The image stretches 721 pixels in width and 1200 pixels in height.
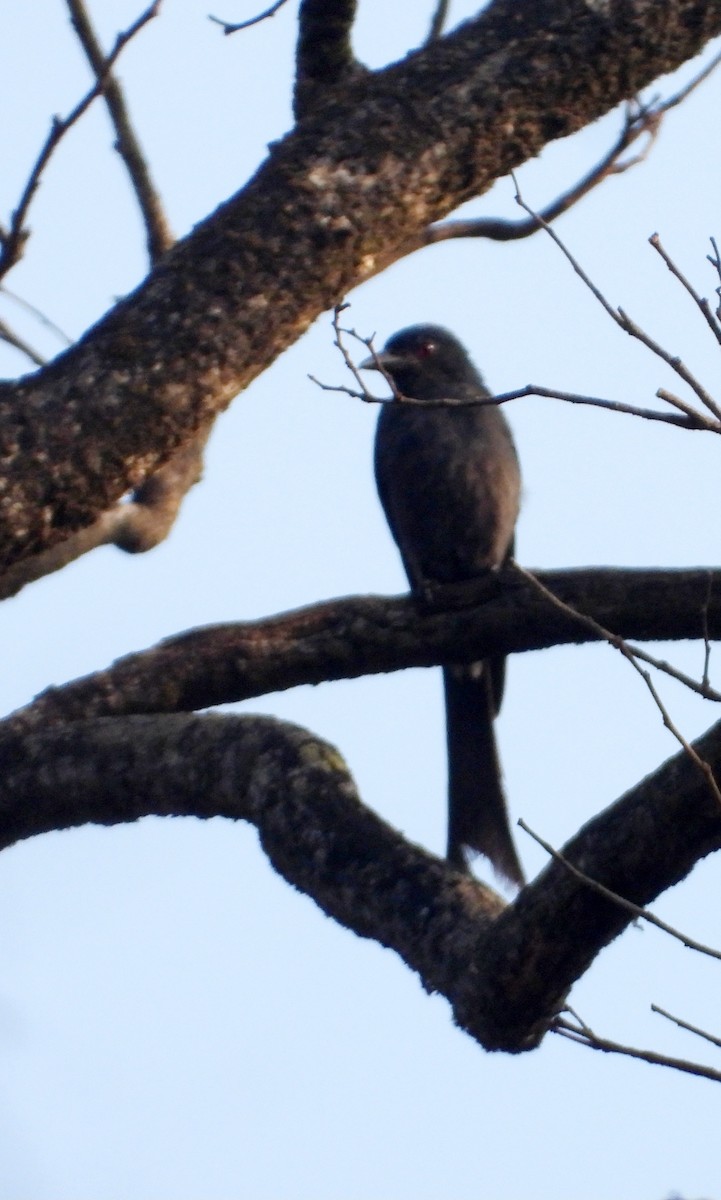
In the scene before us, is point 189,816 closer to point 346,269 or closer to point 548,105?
point 346,269

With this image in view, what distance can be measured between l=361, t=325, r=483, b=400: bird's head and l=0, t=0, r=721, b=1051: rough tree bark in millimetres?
2480

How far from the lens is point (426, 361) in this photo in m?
6.06

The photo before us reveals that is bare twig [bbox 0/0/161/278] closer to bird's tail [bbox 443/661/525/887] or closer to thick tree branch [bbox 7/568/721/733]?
thick tree branch [bbox 7/568/721/733]

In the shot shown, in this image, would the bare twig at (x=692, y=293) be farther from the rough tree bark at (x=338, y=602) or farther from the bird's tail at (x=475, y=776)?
the bird's tail at (x=475, y=776)

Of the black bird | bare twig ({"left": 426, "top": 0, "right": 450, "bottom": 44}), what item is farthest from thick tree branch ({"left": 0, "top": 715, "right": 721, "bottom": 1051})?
bare twig ({"left": 426, "top": 0, "right": 450, "bottom": 44})

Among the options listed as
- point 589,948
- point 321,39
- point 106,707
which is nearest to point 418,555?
point 106,707

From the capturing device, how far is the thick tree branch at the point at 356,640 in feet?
10.9

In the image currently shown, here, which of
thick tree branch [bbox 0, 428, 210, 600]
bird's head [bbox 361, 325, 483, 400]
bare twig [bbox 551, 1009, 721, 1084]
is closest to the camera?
bare twig [bbox 551, 1009, 721, 1084]

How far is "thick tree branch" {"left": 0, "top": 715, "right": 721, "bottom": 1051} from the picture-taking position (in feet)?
7.50

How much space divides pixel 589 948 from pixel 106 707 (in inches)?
69.3

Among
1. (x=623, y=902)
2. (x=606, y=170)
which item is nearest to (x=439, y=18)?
(x=606, y=170)

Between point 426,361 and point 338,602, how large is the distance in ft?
8.40

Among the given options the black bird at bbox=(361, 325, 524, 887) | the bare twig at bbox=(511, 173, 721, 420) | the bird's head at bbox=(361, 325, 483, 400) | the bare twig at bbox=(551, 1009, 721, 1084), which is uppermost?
the bird's head at bbox=(361, 325, 483, 400)

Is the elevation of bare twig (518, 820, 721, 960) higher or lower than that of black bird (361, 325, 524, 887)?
lower
